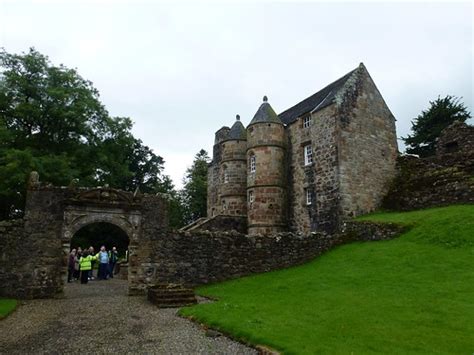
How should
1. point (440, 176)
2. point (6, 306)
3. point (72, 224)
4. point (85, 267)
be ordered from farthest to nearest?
1. point (440, 176)
2. point (85, 267)
3. point (72, 224)
4. point (6, 306)

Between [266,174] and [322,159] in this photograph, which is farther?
[266,174]

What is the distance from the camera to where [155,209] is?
704 inches

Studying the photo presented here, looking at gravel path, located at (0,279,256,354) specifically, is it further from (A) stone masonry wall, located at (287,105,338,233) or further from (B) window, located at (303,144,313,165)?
(B) window, located at (303,144,313,165)

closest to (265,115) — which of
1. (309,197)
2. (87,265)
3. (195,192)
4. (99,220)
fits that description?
(309,197)

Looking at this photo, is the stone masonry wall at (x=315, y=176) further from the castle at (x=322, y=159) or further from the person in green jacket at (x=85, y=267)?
the person in green jacket at (x=85, y=267)

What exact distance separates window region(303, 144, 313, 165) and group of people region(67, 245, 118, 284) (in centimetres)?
1386

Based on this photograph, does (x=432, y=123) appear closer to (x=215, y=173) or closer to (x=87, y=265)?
(x=215, y=173)

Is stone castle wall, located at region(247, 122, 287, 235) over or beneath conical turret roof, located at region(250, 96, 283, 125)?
beneath

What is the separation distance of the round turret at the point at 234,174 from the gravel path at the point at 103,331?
16.9m

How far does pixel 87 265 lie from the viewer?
2012cm

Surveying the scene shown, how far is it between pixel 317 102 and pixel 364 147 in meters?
4.84

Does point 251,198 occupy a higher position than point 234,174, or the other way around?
point 234,174

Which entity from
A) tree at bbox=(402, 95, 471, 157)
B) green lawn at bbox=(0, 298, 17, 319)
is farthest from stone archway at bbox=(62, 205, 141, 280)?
tree at bbox=(402, 95, 471, 157)

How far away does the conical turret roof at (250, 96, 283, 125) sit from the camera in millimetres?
28484
